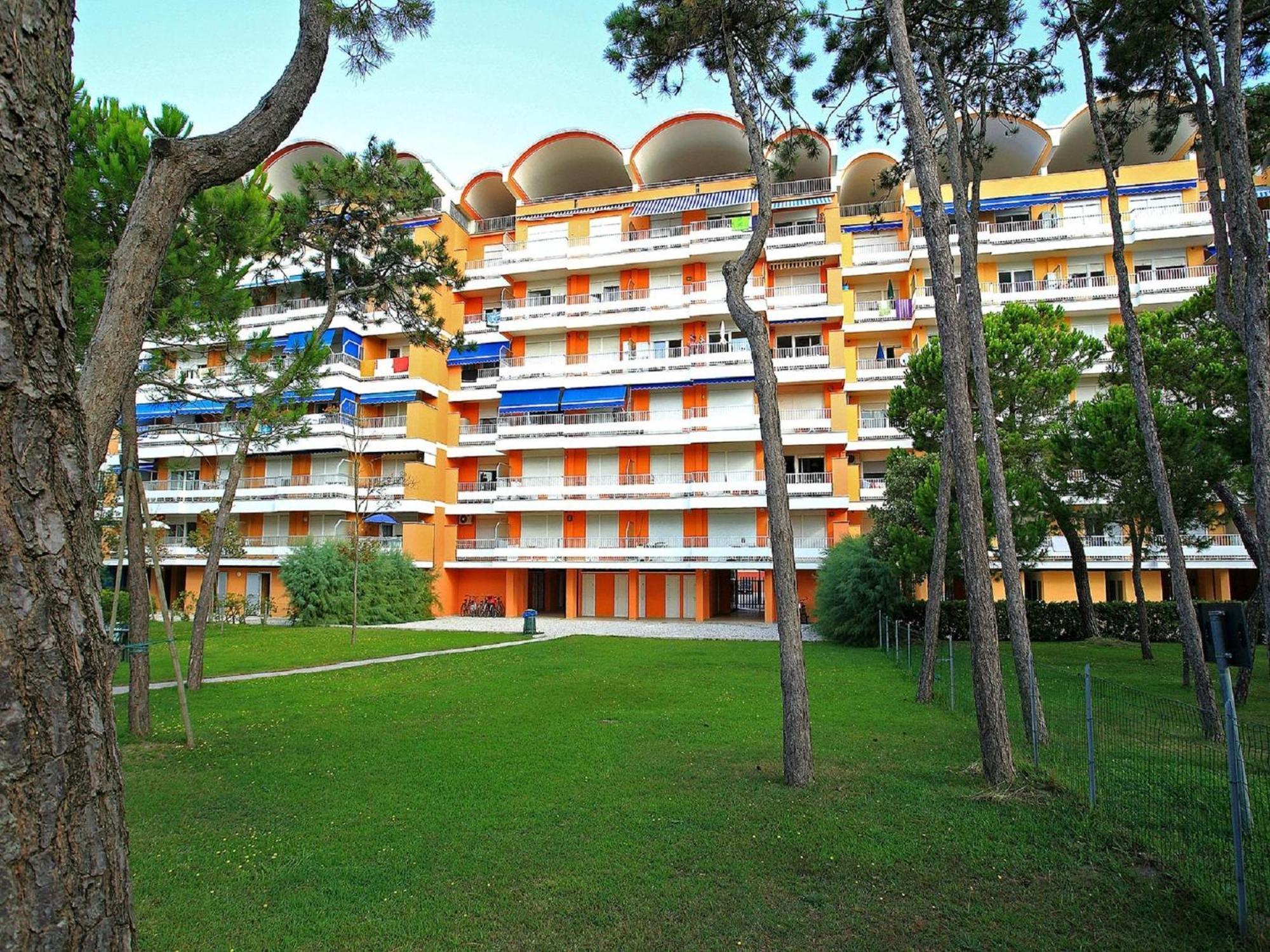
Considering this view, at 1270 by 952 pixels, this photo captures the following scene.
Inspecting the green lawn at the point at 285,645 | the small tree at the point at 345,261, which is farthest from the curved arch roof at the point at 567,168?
the green lawn at the point at 285,645

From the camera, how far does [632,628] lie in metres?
30.4

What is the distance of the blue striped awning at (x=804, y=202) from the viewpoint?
3416 centimetres

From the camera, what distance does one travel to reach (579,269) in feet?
117

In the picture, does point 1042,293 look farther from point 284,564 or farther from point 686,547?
point 284,564

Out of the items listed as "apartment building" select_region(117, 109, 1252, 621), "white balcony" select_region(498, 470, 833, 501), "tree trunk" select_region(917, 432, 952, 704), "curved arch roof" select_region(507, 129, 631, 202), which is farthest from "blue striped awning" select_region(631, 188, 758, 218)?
"tree trunk" select_region(917, 432, 952, 704)

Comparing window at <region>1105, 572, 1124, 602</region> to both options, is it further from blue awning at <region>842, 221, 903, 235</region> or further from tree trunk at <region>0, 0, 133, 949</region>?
tree trunk at <region>0, 0, 133, 949</region>

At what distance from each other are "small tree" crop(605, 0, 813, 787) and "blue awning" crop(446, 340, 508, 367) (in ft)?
89.7

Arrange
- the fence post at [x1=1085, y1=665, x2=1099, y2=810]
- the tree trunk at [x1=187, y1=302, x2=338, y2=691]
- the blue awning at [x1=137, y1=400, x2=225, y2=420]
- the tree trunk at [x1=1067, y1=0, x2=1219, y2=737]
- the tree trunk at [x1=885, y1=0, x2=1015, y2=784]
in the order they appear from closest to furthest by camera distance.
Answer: the fence post at [x1=1085, y1=665, x2=1099, y2=810] < the tree trunk at [x1=885, y1=0, x2=1015, y2=784] < the tree trunk at [x1=1067, y1=0, x2=1219, y2=737] < the tree trunk at [x1=187, y1=302, x2=338, y2=691] < the blue awning at [x1=137, y1=400, x2=225, y2=420]

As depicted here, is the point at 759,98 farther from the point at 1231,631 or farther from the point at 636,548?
the point at 636,548

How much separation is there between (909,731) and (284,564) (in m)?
26.2

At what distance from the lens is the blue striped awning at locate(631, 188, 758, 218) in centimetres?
3403

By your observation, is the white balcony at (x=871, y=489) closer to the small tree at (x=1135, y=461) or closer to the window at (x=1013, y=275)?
the window at (x=1013, y=275)

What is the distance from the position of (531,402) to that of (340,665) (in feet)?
60.2

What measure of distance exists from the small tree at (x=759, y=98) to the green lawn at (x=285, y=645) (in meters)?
13.3
